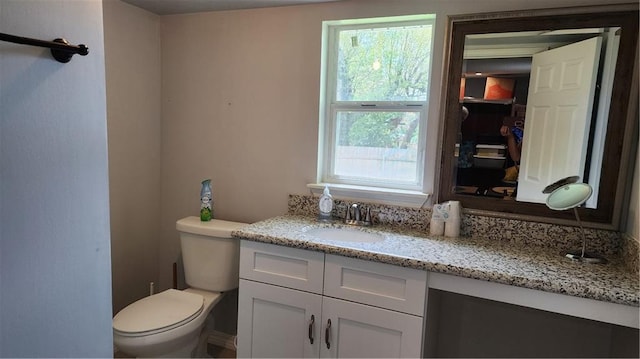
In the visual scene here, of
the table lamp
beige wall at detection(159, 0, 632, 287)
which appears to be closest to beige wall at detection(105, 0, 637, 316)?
beige wall at detection(159, 0, 632, 287)

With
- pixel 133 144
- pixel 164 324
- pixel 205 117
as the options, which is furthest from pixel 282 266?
pixel 133 144

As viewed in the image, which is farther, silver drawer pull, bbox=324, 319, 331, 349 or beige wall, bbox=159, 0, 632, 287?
beige wall, bbox=159, 0, 632, 287

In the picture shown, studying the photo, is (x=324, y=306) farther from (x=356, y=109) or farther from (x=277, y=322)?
(x=356, y=109)

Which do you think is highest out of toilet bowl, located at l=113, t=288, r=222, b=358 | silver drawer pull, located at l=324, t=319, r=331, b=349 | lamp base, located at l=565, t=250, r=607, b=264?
lamp base, located at l=565, t=250, r=607, b=264

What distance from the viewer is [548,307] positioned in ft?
4.45

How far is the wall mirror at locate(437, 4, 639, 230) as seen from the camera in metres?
1.59

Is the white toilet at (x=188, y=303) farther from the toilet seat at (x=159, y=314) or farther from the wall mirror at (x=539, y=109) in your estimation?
the wall mirror at (x=539, y=109)

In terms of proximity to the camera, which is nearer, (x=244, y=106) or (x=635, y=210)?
(x=635, y=210)

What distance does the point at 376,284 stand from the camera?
1569mm

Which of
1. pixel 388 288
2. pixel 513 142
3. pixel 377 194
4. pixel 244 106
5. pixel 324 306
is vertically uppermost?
pixel 244 106

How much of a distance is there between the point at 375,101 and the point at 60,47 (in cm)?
152

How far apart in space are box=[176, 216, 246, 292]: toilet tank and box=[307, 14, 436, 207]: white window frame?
1.78 feet

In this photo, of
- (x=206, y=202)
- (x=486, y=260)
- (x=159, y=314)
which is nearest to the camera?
(x=486, y=260)

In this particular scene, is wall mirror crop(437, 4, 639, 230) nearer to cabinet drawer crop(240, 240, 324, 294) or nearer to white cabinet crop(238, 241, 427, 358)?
white cabinet crop(238, 241, 427, 358)
